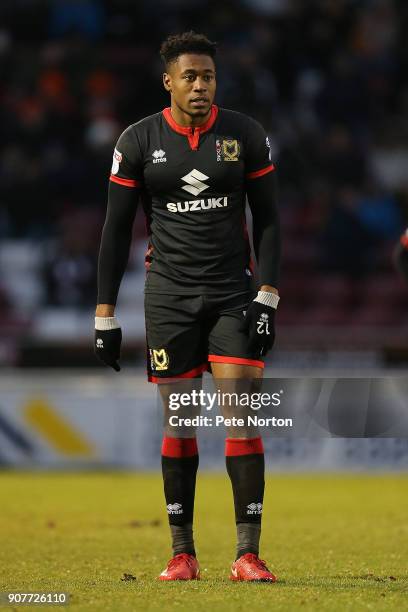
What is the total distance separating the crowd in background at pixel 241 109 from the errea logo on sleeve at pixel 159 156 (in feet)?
31.3

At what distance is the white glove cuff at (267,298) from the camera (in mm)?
5941

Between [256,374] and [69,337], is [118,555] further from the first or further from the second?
[69,337]

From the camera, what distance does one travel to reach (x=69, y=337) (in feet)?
47.3

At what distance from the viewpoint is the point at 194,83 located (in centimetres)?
595

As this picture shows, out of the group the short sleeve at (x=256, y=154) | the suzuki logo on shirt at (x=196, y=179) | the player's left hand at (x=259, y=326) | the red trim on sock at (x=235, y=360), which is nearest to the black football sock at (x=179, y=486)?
the red trim on sock at (x=235, y=360)

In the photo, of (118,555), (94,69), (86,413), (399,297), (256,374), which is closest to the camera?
(256,374)

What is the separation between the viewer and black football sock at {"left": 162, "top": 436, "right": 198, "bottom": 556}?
6.09 m

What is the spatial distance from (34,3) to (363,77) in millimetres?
4786

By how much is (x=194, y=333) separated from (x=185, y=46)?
1205 mm

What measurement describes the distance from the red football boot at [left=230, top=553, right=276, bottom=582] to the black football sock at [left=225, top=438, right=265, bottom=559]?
0.13 ft

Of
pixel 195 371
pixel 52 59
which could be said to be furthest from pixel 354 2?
pixel 195 371

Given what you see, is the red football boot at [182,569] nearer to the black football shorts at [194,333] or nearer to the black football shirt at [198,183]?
the black football shorts at [194,333]

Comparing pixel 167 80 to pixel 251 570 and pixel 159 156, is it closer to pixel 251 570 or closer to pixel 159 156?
pixel 159 156

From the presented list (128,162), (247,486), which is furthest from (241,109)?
(247,486)
